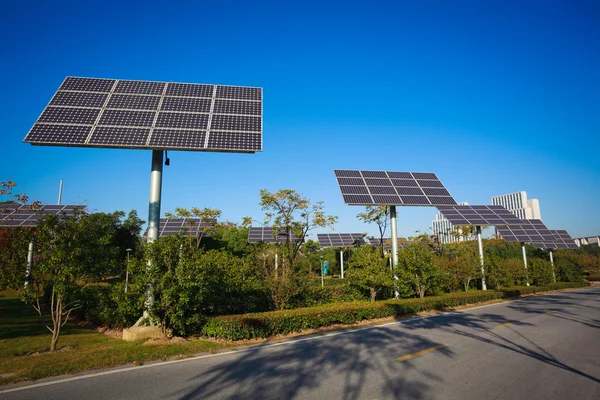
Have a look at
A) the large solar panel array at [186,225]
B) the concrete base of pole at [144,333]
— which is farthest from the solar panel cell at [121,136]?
the large solar panel array at [186,225]

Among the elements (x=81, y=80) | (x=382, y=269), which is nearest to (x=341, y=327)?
(x=382, y=269)

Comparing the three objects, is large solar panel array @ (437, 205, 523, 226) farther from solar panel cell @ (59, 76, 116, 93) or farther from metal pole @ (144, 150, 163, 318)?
solar panel cell @ (59, 76, 116, 93)

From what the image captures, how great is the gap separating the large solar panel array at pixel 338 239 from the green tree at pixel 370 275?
101ft

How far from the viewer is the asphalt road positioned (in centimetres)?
659

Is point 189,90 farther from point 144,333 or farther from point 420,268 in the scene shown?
point 420,268

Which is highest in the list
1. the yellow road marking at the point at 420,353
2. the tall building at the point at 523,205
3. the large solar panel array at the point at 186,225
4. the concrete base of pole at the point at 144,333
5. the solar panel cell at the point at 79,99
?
the tall building at the point at 523,205

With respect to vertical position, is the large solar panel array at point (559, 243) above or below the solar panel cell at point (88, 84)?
below

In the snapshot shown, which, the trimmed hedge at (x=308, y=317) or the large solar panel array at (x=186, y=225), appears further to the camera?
the large solar panel array at (x=186, y=225)

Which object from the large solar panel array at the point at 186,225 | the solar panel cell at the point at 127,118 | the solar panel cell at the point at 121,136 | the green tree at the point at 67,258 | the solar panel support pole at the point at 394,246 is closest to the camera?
the green tree at the point at 67,258

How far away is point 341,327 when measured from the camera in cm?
A: 1401

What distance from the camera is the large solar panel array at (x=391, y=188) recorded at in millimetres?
20188

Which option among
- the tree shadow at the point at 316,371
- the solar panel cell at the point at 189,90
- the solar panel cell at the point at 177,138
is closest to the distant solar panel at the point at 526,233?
the tree shadow at the point at 316,371

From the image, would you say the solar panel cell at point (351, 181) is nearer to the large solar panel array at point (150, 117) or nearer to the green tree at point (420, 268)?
the green tree at point (420, 268)

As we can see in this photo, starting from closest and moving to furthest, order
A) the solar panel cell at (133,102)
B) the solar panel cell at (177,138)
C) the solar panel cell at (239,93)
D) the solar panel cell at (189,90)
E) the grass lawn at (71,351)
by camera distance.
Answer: the grass lawn at (71,351), the solar panel cell at (177,138), the solar panel cell at (133,102), the solar panel cell at (189,90), the solar panel cell at (239,93)
